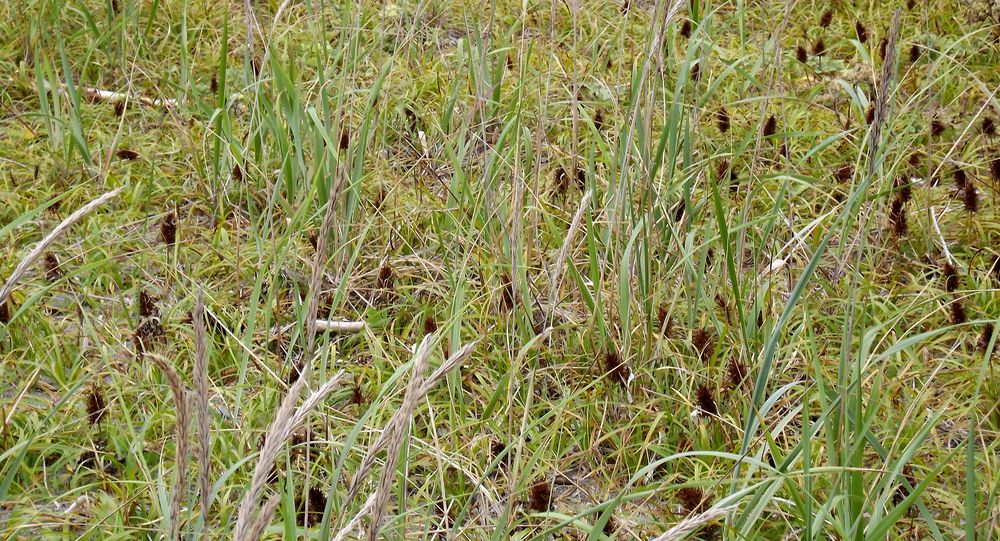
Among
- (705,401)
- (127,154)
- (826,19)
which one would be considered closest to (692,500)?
(705,401)

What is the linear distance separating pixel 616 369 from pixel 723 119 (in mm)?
1675

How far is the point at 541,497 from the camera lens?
2031mm

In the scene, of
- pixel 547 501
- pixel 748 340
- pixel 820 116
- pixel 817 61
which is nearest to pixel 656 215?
pixel 748 340

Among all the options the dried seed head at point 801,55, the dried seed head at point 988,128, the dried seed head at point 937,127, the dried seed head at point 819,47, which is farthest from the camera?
the dried seed head at point 819,47

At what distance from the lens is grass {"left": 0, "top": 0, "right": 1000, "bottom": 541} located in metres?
1.95

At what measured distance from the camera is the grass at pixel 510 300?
76.7 inches

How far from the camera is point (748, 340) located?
7.84ft

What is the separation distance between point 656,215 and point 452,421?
2.69 feet

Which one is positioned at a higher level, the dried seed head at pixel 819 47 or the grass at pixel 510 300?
the dried seed head at pixel 819 47

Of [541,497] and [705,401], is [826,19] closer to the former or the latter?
[705,401]

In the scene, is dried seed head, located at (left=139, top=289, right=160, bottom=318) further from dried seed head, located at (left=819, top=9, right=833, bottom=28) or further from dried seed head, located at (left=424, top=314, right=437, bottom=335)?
dried seed head, located at (left=819, top=9, right=833, bottom=28)

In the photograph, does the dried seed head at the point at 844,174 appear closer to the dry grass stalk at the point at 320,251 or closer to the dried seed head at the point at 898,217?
the dried seed head at the point at 898,217

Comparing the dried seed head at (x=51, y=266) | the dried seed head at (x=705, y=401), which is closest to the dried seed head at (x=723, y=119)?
the dried seed head at (x=705, y=401)

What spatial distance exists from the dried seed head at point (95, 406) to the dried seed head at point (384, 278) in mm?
839
